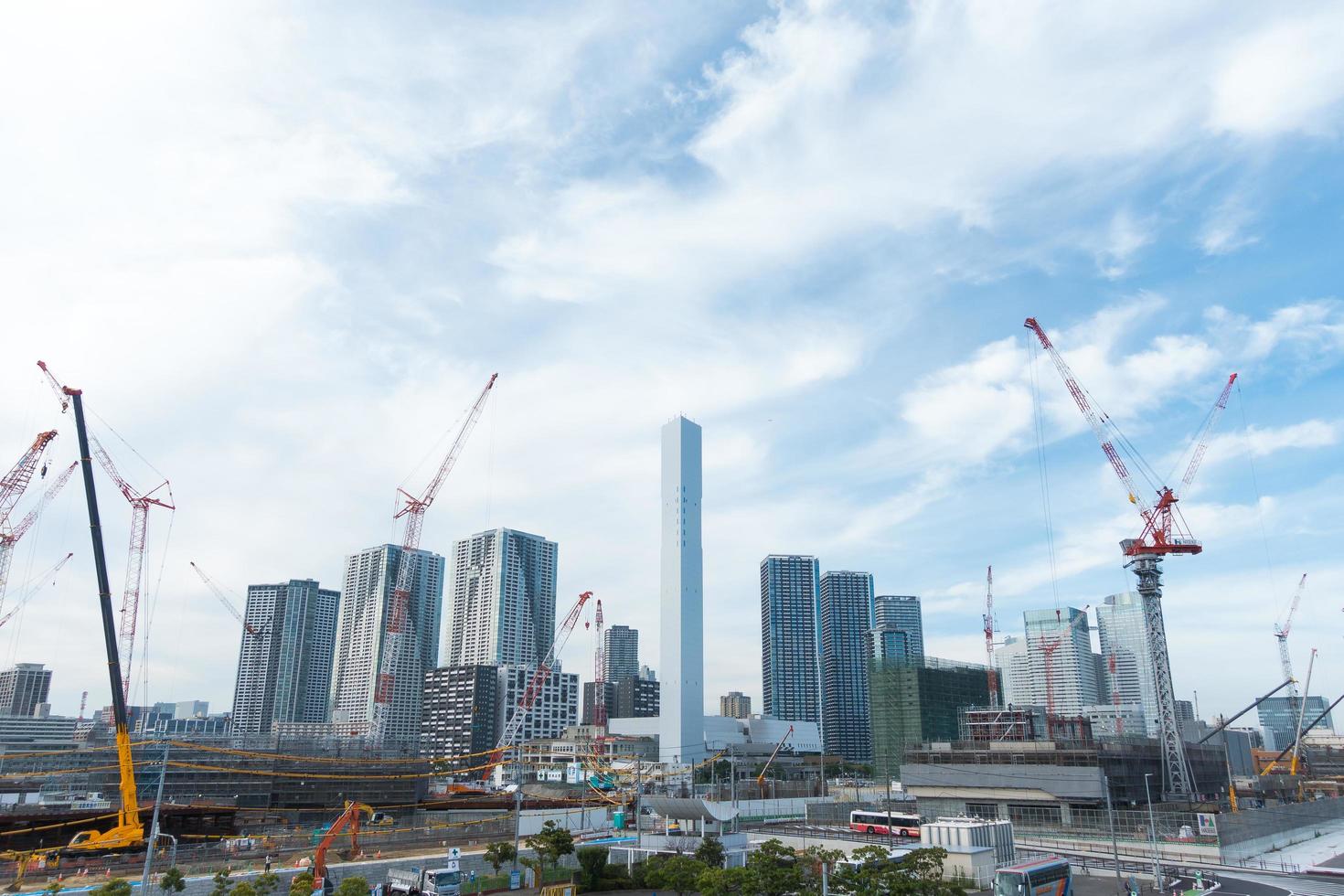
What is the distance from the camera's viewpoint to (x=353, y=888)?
4519cm

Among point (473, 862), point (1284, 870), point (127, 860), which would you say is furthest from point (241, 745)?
point (1284, 870)

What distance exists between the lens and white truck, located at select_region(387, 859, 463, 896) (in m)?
51.2

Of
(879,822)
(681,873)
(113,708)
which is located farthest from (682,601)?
(681,873)

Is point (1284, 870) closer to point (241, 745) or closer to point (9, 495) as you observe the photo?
point (241, 745)

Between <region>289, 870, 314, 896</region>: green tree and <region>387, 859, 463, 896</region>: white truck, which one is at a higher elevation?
<region>289, 870, 314, 896</region>: green tree

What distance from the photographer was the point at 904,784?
354 ft

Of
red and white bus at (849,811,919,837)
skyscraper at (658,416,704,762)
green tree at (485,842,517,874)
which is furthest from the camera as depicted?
skyscraper at (658,416,704,762)

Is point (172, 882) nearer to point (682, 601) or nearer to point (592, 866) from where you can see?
point (592, 866)

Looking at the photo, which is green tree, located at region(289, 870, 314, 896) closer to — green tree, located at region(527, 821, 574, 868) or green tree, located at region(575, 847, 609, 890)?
green tree, located at region(527, 821, 574, 868)

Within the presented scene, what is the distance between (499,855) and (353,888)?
1405cm

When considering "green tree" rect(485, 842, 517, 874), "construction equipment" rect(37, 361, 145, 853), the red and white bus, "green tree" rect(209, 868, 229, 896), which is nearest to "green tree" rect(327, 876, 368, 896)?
"green tree" rect(209, 868, 229, 896)

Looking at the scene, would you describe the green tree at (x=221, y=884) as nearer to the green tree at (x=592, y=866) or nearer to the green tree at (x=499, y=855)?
the green tree at (x=499, y=855)

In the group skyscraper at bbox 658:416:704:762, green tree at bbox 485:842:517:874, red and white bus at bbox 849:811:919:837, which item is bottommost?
red and white bus at bbox 849:811:919:837

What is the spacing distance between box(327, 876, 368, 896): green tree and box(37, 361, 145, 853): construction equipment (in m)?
34.1
